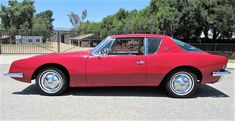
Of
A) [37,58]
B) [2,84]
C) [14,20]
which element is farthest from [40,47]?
[14,20]

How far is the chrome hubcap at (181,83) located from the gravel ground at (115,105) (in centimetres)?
22

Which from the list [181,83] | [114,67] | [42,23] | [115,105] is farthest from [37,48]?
[42,23]

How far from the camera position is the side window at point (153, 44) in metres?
7.23

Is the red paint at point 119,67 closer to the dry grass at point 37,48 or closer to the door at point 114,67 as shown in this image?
the door at point 114,67

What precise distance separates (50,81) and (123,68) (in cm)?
160

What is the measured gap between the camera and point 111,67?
7062 millimetres

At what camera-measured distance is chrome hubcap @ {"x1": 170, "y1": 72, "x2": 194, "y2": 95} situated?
716 centimetres

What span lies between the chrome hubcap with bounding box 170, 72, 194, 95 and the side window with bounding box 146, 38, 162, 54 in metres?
0.73

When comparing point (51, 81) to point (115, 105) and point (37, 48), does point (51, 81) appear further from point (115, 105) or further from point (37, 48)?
point (37, 48)

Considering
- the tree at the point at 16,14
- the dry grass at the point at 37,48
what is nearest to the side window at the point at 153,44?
the dry grass at the point at 37,48

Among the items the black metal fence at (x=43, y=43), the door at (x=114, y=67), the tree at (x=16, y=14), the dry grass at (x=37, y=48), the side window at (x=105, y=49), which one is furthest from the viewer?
the tree at (x=16, y=14)

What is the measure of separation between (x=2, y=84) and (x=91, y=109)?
144 inches

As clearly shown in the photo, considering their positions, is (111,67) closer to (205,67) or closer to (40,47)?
(205,67)

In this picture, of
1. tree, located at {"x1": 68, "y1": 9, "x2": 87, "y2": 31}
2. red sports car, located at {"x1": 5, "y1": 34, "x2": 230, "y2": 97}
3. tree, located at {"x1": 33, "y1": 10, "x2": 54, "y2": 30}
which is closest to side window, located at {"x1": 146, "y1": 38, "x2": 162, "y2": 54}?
red sports car, located at {"x1": 5, "y1": 34, "x2": 230, "y2": 97}
